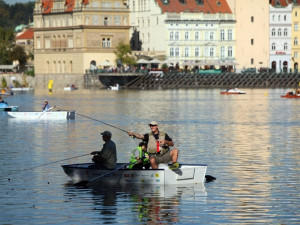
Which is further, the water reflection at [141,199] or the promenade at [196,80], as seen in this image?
the promenade at [196,80]

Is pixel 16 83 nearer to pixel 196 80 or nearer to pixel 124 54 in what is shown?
pixel 124 54

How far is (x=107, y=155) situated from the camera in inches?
1334

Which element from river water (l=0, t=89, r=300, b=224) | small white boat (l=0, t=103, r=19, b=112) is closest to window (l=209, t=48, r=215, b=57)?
small white boat (l=0, t=103, r=19, b=112)

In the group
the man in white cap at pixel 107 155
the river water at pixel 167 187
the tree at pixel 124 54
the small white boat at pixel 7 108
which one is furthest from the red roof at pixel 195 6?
the man in white cap at pixel 107 155

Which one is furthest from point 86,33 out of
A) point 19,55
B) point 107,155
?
point 107,155

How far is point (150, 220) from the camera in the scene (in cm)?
2864

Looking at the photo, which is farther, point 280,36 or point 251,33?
point 280,36

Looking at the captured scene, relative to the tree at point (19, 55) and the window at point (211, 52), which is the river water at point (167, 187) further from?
the tree at point (19, 55)

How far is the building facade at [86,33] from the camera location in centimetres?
16338

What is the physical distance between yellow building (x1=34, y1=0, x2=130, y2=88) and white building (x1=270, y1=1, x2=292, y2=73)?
22789mm

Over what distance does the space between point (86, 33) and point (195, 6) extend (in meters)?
16.7

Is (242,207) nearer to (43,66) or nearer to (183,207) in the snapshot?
(183,207)

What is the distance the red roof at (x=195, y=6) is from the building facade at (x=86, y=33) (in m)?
7.12

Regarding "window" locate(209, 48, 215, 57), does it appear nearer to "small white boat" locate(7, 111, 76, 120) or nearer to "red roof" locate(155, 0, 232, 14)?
"red roof" locate(155, 0, 232, 14)
